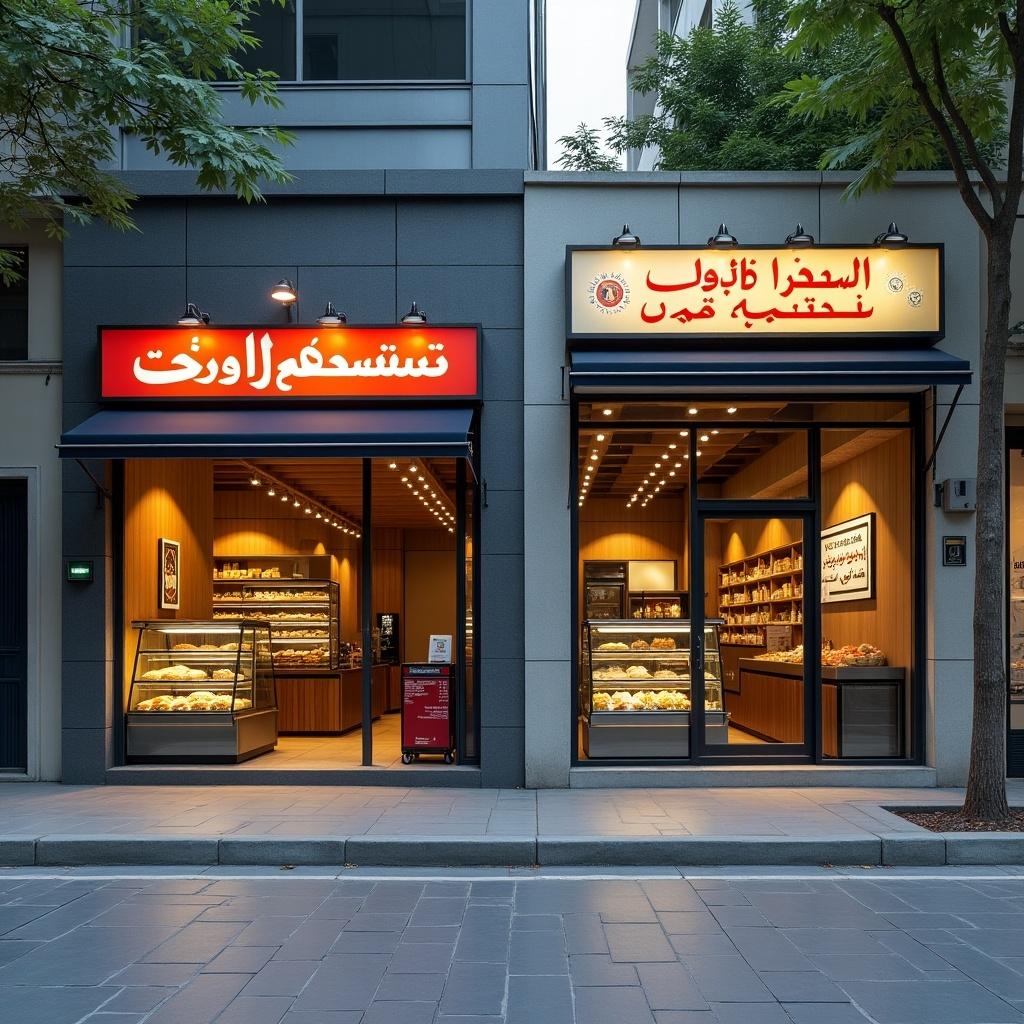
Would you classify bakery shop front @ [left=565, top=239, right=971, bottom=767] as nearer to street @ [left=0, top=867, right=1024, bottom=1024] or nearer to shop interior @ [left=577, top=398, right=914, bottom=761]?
shop interior @ [left=577, top=398, right=914, bottom=761]

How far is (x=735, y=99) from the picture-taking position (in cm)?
2186

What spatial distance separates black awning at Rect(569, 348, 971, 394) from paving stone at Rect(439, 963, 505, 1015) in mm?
6347

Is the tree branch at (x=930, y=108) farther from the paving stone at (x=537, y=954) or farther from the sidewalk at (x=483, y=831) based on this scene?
the paving stone at (x=537, y=954)

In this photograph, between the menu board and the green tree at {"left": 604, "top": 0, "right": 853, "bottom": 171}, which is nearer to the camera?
the menu board

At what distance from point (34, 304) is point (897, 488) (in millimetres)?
9695

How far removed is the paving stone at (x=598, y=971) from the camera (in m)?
5.92

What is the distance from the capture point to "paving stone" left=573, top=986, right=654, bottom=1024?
17.7ft

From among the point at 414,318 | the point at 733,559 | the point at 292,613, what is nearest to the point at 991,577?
the point at 733,559

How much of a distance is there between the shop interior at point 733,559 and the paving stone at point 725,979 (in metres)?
5.71

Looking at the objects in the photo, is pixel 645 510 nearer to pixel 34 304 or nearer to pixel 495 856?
pixel 495 856

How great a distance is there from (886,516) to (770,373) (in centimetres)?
256

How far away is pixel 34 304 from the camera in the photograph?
40.7ft

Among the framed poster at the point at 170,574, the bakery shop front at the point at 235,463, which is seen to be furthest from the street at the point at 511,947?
the framed poster at the point at 170,574

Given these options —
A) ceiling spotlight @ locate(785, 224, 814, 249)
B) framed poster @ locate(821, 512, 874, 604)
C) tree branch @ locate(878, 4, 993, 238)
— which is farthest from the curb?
ceiling spotlight @ locate(785, 224, 814, 249)
